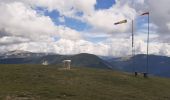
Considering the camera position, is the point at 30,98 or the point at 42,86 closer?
the point at 30,98

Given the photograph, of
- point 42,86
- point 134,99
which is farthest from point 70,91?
point 134,99

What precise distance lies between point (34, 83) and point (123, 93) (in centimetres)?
1790

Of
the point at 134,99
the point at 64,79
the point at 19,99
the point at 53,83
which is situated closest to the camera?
the point at 19,99

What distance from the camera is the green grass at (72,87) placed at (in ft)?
184

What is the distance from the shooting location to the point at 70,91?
60.8 meters

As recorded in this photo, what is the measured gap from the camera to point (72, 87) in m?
65.8

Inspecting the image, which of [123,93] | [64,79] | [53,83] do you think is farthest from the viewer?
[64,79]

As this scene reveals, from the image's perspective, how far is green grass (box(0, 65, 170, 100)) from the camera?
56094 mm

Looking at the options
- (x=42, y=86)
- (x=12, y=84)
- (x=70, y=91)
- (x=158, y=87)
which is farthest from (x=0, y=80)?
(x=158, y=87)

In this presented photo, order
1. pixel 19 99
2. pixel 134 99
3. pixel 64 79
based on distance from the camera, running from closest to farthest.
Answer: pixel 19 99 → pixel 134 99 → pixel 64 79

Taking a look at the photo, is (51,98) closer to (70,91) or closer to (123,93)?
(70,91)

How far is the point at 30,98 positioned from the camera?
52000mm

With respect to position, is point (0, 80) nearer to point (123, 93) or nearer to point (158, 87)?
point (123, 93)

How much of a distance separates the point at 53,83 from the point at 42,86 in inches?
176
